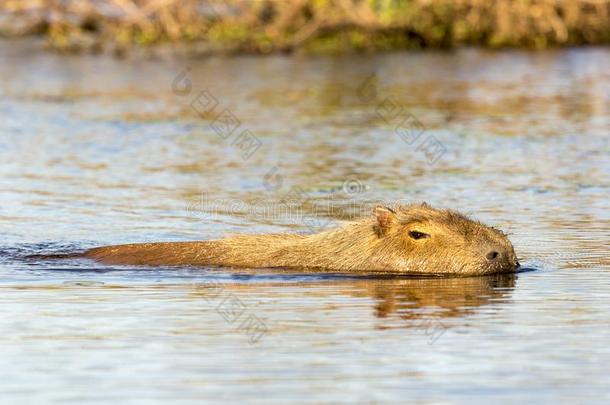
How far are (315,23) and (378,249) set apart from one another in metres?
26.4

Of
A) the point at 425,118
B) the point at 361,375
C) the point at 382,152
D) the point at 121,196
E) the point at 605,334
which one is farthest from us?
the point at 425,118

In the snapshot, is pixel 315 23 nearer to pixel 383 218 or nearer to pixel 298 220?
pixel 298 220

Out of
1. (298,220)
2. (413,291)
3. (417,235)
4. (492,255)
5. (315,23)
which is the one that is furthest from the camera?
(315,23)

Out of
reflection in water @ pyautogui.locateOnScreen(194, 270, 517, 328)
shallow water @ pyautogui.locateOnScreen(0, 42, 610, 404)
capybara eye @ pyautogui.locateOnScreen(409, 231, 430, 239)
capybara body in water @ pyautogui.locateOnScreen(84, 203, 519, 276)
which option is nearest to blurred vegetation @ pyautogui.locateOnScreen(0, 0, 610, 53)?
shallow water @ pyautogui.locateOnScreen(0, 42, 610, 404)

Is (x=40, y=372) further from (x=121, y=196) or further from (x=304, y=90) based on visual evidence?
(x=304, y=90)

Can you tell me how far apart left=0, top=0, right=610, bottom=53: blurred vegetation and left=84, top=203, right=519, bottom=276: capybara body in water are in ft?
83.3

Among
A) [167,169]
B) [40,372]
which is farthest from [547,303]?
[167,169]

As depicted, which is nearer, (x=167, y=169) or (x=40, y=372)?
(x=40, y=372)

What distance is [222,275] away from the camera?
12.8m

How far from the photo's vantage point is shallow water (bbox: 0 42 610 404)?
9000mm

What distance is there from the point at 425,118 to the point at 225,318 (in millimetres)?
15936

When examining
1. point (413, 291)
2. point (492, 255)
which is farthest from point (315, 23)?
point (413, 291)

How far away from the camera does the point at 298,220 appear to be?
1641 centimetres

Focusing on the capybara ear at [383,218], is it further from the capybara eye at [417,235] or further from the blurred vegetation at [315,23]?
the blurred vegetation at [315,23]
